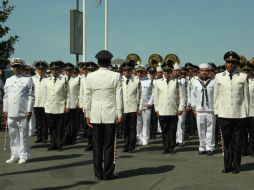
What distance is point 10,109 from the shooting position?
33.1ft

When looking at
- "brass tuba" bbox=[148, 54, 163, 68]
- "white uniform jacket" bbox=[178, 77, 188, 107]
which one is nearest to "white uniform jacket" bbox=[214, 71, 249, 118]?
"white uniform jacket" bbox=[178, 77, 188, 107]

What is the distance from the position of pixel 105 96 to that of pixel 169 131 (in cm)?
394

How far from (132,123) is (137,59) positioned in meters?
5.41

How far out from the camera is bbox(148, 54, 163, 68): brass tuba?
18797mm

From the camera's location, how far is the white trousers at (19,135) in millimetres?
10094

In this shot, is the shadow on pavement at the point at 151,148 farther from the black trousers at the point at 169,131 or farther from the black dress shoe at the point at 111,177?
the black dress shoe at the point at 111,177

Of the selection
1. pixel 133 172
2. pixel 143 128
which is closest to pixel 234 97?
pixel 133 172

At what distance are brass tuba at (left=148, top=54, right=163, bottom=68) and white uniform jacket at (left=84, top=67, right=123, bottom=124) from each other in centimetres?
1025

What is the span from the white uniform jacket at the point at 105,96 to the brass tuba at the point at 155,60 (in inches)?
404

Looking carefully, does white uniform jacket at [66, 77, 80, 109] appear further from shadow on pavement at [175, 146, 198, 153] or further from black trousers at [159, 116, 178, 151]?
shadow on pavement at [175, 146, 198, 153]

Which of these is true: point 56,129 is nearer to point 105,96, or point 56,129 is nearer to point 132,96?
point 132,96

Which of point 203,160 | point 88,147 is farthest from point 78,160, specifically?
point 203,160

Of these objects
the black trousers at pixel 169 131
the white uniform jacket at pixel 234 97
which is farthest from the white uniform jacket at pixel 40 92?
the white uniform jacket at pixel 234 97

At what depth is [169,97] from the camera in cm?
1219
